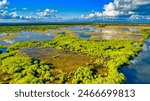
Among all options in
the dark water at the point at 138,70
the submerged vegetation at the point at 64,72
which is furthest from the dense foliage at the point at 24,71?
the dark water at the point at 138,70

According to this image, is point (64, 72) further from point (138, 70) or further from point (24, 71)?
point (138, 70)

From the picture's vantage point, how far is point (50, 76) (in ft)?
53.1

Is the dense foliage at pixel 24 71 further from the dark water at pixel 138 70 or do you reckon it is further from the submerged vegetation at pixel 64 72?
the dark water at pixel 138 70

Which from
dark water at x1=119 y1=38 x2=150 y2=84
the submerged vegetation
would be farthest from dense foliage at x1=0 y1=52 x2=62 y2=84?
dark water at x1=119 y1=38 x2=150 y2=84

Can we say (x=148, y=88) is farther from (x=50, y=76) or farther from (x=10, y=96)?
(x=50, y=76)

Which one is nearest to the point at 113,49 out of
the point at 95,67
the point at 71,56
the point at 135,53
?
the point at 135,53

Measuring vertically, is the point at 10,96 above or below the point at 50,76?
above

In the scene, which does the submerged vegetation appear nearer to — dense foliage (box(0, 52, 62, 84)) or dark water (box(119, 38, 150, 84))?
dense foliage (box(0, 52, 62, 84))

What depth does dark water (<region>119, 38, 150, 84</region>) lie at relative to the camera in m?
15.9

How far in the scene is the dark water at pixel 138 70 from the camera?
1590cm

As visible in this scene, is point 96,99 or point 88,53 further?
point 88,53

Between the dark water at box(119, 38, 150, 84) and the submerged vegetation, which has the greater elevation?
the submerged vegetation

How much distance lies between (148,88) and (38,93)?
4.36 metres

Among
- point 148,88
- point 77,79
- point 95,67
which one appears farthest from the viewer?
point 95,67
